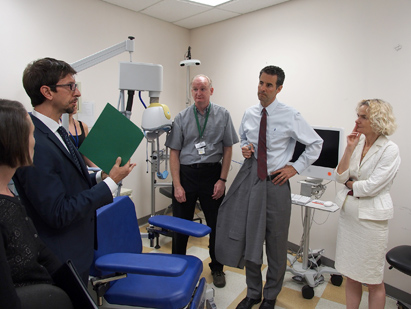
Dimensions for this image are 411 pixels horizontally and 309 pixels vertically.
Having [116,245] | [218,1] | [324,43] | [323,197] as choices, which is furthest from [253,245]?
[218,1]

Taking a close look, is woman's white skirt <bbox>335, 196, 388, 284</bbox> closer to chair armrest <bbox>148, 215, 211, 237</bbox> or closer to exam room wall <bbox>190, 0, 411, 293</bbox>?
exam room wall <bbox>190, 0, 411, 293</bbox>

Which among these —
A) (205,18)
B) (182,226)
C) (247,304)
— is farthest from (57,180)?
(205,18)

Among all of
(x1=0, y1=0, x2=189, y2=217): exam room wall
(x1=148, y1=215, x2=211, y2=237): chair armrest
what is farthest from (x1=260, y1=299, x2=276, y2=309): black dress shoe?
(x1=0, y1=0, x2=189, y2=217): exam room wall

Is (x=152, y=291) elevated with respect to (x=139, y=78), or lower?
lower

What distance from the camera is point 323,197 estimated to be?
2.77 metres

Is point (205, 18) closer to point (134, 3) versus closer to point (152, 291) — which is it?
point (134, 3)

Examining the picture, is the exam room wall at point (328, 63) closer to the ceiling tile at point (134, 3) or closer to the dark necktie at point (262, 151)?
the ceiling tile at point (134, 3)

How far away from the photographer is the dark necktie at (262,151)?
6.07 ft

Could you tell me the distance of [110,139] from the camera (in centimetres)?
122

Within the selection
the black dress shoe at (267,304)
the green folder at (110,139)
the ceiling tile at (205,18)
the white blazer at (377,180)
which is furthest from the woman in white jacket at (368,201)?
the ceiling tile at (205,18)

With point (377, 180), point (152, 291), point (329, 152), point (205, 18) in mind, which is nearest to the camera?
point (152, 291)

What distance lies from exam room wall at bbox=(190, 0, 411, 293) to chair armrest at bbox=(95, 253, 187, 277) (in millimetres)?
1959

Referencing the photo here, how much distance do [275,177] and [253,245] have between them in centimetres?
46

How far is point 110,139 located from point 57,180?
271 millimetres
